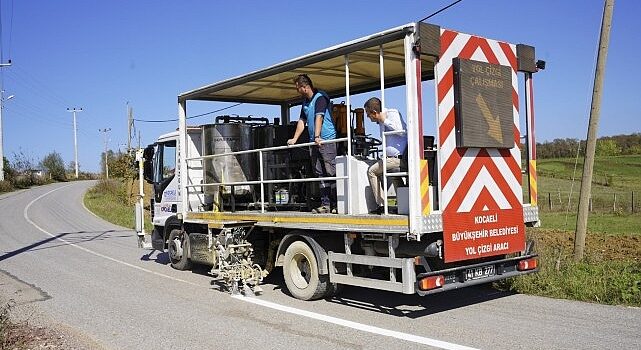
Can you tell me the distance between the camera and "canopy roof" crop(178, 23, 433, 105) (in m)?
7.36

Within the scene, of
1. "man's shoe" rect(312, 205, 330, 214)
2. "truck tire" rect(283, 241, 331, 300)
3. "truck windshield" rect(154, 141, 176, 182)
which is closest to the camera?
"truck tire" rect(283, 241, 331, 300)

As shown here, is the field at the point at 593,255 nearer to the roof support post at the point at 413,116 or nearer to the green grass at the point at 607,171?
the roof support post at the point at 413,116

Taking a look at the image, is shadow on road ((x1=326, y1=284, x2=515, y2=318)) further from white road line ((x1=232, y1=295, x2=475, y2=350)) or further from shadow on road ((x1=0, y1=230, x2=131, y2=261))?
shadow on road ((x1=0, y1=230, x2=131, y2=261))

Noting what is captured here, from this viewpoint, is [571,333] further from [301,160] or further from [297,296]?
[301,160]

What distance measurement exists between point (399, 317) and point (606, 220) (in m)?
23.7

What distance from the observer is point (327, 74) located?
379 inches

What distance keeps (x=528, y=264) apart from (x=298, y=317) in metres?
Answer: 3.09

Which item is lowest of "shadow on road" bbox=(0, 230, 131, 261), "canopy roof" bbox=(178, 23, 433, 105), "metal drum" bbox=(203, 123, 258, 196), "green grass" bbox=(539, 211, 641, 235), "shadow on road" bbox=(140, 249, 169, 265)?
"green grass" bbox=(539, 211, 641, 235)

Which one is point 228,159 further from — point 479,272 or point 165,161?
point 479,272

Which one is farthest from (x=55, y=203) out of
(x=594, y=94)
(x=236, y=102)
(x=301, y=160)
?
(x=594, y=94)

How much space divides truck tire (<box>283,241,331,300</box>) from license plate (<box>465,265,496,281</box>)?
1.95m

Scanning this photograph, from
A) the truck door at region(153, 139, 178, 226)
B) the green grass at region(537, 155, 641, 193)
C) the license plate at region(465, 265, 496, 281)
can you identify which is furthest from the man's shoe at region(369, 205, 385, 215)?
the green grass at region(537, 155, 641, 193)

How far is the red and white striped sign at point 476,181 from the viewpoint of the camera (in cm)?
702

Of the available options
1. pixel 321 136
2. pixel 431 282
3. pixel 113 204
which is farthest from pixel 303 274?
pixel 113 204
